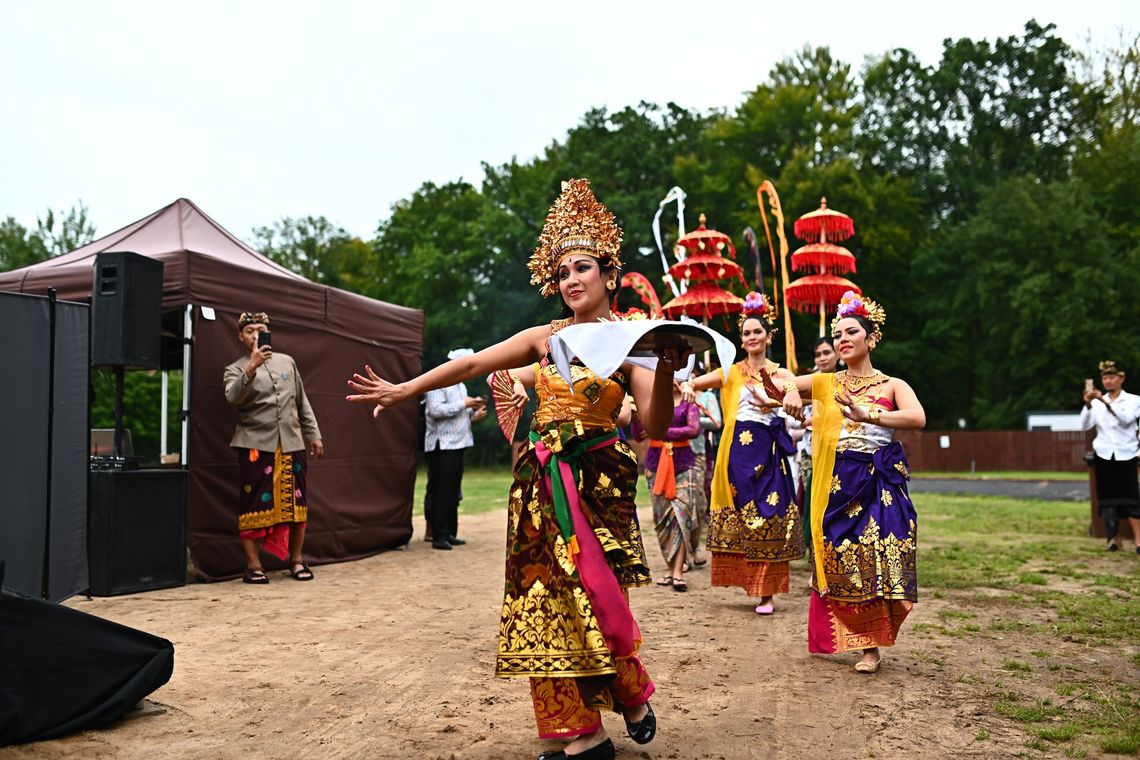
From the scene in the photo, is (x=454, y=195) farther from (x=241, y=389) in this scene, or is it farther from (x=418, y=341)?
(x=241, y=389)

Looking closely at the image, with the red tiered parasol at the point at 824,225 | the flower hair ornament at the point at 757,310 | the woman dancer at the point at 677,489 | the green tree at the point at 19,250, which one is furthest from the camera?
the green tree at the point at 19,250

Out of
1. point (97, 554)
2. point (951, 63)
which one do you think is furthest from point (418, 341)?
point (951, 63)

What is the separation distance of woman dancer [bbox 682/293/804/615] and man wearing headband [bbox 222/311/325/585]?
3.49 m

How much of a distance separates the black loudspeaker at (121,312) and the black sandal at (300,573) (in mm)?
2253

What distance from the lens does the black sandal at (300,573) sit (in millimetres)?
8594

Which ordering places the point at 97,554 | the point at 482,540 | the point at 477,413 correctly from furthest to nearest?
the point at 482,540 < the point at 477,413 < the point at 97,554

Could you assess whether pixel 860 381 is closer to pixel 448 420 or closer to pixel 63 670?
pixel 63 670

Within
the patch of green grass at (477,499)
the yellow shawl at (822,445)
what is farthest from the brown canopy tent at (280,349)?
the yellow shawl at (822,445)

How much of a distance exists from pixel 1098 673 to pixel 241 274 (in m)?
7.04

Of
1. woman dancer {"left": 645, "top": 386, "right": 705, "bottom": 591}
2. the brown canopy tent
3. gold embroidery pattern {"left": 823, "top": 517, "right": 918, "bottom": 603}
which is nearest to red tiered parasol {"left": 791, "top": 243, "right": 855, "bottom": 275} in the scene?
woman dancer {"left": 645, "top": 386, "right": 705, "bottom": 591}

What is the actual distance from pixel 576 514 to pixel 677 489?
16.0 ft

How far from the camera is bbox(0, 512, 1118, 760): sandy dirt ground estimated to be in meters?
3.94

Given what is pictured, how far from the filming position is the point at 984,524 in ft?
47.8

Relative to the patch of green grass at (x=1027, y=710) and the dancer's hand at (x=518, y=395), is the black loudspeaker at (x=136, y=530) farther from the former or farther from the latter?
the patch of green grass at (x=1027, y=710)
